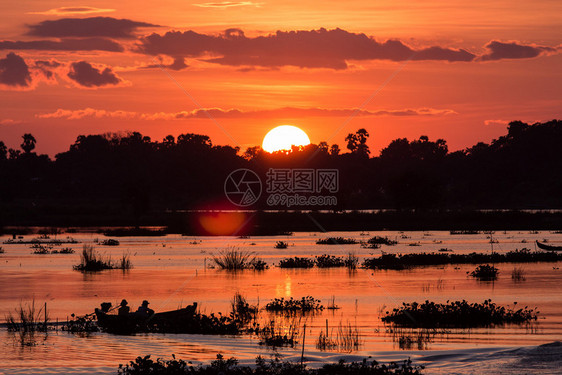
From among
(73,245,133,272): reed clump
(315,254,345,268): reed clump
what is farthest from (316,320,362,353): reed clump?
(73,245,133,272): reed clump

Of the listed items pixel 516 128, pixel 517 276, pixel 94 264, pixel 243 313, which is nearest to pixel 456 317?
pixel 243 313

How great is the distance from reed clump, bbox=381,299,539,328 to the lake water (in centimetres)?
92

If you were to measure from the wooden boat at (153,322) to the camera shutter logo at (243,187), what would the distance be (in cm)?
12456

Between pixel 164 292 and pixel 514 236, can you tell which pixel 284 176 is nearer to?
pixel 514 236

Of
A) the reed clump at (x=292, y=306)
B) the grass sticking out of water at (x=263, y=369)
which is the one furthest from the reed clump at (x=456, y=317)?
the grass sticking out of water at (x=263, y=369)

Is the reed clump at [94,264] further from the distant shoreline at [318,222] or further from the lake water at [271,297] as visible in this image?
the distant shoreline at [318,222]

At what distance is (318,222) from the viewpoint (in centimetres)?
11050

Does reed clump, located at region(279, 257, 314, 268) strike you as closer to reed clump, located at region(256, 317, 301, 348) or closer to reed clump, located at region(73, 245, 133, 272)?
reed clump, located at region(73, 245, 133, 272)

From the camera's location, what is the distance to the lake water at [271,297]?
23641 mm

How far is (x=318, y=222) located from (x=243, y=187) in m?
61.2

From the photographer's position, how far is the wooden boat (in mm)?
29203

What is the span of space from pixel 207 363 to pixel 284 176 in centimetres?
14497

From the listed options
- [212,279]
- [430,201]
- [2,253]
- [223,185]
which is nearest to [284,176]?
[223,185]

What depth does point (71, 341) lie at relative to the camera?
89.9ft
